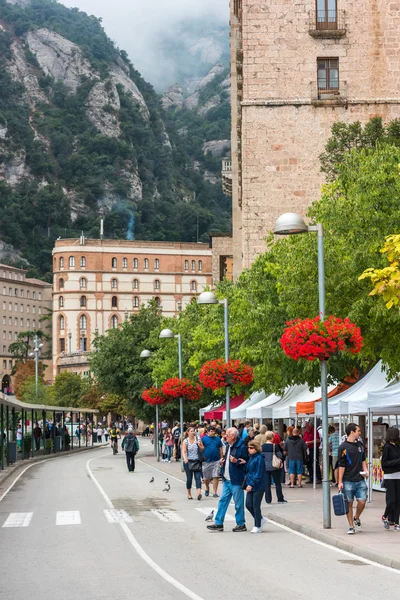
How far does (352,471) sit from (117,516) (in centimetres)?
655

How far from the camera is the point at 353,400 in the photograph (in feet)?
84.0

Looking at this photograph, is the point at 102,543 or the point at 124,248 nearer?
the point at 102,543

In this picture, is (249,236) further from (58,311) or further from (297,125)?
(58,311)

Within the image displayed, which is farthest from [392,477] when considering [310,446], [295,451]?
[310,446]

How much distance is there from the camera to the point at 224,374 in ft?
119

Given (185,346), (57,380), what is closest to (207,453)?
(185,346)

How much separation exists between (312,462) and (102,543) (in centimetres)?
1634

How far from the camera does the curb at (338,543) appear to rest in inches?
566

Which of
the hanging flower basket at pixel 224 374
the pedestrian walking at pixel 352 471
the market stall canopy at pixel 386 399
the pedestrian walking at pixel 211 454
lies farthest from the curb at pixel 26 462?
the pedestrian walking at pixel 352 471

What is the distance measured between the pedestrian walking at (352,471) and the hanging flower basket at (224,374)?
18.0m

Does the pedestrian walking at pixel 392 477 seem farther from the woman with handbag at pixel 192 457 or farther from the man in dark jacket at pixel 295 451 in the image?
the man in dark jacket at pixel 295 451

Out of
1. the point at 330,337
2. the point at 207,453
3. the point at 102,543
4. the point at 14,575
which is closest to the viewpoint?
the point at 14,575

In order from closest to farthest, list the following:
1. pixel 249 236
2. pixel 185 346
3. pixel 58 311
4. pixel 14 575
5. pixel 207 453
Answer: pixel 14 575
pixel 207 453
pixel 249 236
pixel 185 346
pixel 58 311

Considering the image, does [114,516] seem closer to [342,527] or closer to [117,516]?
[117,516]
